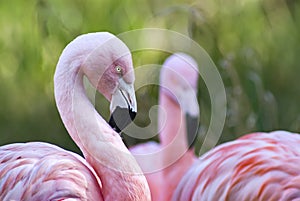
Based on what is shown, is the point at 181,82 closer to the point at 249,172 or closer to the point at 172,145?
the point at 172,145

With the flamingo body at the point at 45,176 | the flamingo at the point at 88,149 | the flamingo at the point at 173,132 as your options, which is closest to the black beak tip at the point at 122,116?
the flamingo at the point at 88,149

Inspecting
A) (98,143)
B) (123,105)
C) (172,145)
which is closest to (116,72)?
(123,105)

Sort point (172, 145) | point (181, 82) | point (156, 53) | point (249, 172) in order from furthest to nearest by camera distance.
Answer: point (156, 53)
point (181, 82)
point (172, 145)
point (249, 172)

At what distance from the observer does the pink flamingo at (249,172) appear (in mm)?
2324

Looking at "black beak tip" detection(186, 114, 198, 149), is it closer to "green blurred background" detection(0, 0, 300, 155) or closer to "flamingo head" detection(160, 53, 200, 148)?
"flamingo head" detection(160, 53, 200, 148)

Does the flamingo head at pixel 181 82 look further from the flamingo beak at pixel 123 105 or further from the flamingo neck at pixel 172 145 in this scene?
the flamingo beak at pixel 123 105

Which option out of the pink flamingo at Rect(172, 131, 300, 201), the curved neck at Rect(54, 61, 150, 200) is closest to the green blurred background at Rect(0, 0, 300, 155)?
the pink flamingo at Rect(172, 131, 300, 201)

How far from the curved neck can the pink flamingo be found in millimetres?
331

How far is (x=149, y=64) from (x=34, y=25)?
2.24ft

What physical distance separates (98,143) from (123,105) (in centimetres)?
14

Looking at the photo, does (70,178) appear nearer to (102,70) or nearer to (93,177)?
(93,177)

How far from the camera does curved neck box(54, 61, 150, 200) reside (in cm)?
212

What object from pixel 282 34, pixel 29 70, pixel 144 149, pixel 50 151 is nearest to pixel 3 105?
pixel 29 70

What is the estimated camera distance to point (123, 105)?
2.08 m
